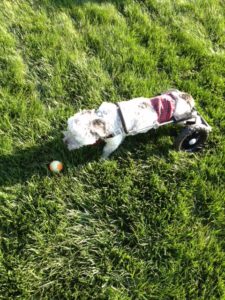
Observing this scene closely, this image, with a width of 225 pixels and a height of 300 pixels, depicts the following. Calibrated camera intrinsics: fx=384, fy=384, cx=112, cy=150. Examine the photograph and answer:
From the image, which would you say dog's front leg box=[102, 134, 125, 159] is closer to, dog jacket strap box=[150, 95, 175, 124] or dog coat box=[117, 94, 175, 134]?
dog coat box=[117, 94, 175, 134]

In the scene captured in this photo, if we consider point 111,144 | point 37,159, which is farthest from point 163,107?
point 37,159

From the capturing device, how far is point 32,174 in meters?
3.07

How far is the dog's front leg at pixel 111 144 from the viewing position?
301cm

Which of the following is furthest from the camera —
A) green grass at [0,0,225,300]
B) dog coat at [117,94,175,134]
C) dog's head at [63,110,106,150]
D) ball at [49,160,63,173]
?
ball at [49,160,63,173]

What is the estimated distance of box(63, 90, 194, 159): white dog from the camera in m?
2.83

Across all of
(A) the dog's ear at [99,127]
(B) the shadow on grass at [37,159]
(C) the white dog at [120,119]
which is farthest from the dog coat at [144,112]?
(B) the shadow on grass at [37,159]

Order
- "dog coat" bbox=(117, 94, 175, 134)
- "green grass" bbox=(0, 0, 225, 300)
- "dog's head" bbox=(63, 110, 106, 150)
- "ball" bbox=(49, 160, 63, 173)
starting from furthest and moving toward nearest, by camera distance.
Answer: "ball" bbox=(49, 160, 63, 173)
"dog coat" bbox=(117, 94, 175, 134)
"dog's head" bbox=(63, 110, 106, 150)
"green grass" bbox=(0, 0, 225, 300)

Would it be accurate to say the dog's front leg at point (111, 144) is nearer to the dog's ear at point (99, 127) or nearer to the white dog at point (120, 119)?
the white dog at point (120, 119)

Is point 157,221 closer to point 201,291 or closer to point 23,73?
point 201,291

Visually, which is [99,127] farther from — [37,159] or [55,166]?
[37,159]

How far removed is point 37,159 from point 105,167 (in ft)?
1.86

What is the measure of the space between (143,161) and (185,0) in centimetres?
257

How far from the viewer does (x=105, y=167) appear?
3188mm

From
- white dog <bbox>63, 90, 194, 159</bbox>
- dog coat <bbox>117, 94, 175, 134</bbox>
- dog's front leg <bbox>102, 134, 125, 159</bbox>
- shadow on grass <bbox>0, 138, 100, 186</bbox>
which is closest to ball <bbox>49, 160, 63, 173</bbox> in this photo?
shadow on grass <bbox>0, 138, 100, 186</bbox>
